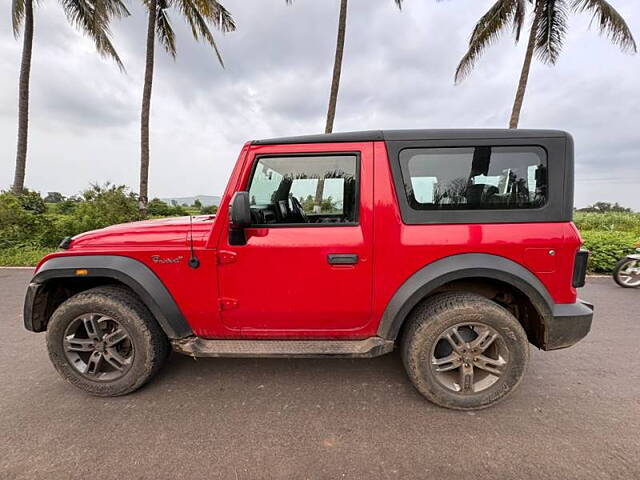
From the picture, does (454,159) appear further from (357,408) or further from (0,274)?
(0,274)

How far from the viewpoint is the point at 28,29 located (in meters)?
8.76

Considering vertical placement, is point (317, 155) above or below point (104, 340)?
above

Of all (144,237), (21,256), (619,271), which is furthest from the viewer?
(21,256)

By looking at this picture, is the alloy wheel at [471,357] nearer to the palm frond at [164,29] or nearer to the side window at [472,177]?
the side window at [472,177]

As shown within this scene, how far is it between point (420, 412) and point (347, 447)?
0.61 m

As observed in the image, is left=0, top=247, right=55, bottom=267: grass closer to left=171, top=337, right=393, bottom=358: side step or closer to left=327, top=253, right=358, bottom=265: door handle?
left=171, top=337, right=393, bottom=358: side step

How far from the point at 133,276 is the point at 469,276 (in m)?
2.37

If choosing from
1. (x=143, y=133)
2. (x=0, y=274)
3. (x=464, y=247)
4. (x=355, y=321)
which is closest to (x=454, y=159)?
(x=464, y=247)

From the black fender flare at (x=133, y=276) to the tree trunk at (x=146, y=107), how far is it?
7.74 meters

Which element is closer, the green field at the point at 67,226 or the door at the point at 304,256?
the door at the point at 304,256

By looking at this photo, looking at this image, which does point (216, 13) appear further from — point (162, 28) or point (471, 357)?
point (471, 357)

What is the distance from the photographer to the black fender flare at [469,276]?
193cm

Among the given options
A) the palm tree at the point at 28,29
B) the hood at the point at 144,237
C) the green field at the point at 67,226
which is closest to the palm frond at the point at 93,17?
the palm tree at the point at 28,29

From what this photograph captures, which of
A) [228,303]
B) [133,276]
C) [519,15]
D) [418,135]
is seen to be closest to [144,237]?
[133,276]
